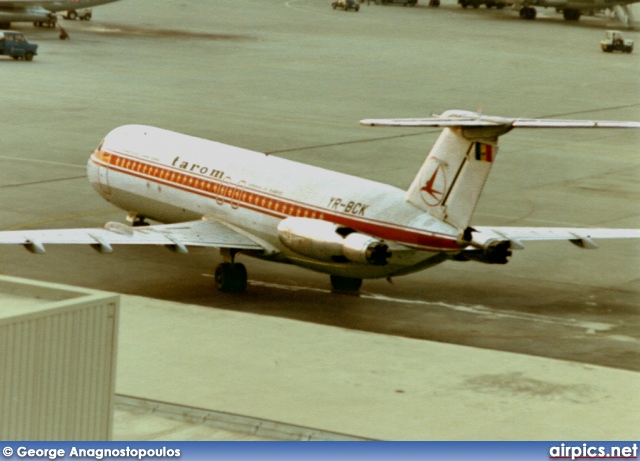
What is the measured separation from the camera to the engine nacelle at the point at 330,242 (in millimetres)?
31078

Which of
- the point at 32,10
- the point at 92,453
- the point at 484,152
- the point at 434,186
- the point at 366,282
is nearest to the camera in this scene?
the point at 92,453

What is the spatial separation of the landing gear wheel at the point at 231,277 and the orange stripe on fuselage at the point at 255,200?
67.1 inches

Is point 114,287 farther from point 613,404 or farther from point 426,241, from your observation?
point 613,404

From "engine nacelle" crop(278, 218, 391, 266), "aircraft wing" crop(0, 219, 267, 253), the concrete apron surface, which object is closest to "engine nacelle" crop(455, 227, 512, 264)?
"engine nacelle" crop(278, 218, 391, 266)

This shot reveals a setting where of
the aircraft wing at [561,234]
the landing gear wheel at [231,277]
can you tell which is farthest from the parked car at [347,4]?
the landing gear wheel at [231,277]

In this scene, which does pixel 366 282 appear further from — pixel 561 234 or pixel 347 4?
pixel 347 4

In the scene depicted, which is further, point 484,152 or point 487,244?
point 484,152

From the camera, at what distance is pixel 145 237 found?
34000 millimetres

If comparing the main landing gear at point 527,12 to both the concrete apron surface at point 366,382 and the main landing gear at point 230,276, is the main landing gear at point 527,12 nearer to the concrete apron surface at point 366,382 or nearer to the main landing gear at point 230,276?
the main landing gear at point 230,276

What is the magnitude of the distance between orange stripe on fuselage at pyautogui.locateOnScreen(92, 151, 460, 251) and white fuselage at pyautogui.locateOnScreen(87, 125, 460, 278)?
0.08 feet

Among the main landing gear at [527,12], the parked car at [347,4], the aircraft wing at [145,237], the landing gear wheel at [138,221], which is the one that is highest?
the aircraft wing at [145,237]

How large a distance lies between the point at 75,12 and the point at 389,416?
10172 cm

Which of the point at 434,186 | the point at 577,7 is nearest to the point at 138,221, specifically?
the point at 434,186

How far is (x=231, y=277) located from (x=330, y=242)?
13.6 ft
